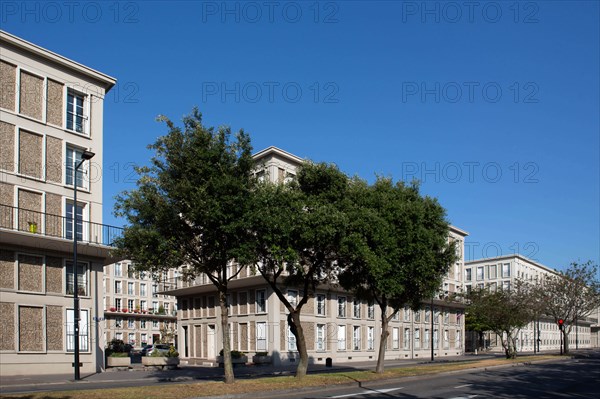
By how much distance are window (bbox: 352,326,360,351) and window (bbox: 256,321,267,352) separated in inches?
428

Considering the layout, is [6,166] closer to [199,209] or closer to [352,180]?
[199,209]

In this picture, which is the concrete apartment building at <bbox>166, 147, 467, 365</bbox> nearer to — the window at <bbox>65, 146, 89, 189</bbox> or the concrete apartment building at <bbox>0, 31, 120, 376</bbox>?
the concrete apartment building at <bbox>0, 31, 120, 376</bbox>

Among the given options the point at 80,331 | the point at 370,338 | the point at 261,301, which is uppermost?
the point at 80,331

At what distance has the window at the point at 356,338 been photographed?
5644 cm

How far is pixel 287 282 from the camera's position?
28094 millimetres

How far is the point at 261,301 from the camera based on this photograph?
49.7 meters

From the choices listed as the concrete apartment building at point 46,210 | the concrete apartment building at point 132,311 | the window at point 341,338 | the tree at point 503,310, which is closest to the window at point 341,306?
the window at point 341,338

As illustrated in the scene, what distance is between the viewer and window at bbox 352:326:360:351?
56.4 m

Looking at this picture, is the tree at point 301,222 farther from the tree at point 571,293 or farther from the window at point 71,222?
the tree at point 571,293

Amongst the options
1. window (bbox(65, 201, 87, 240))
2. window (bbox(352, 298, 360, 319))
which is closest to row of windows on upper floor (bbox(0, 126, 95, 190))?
window (bbox(65, 201, 87, 240))

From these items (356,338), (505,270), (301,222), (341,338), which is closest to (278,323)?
(341,338)

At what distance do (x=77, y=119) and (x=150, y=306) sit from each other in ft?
239

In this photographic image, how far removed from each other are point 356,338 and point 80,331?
98.5 ft

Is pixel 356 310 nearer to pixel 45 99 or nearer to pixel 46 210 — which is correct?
pixel 46 210
